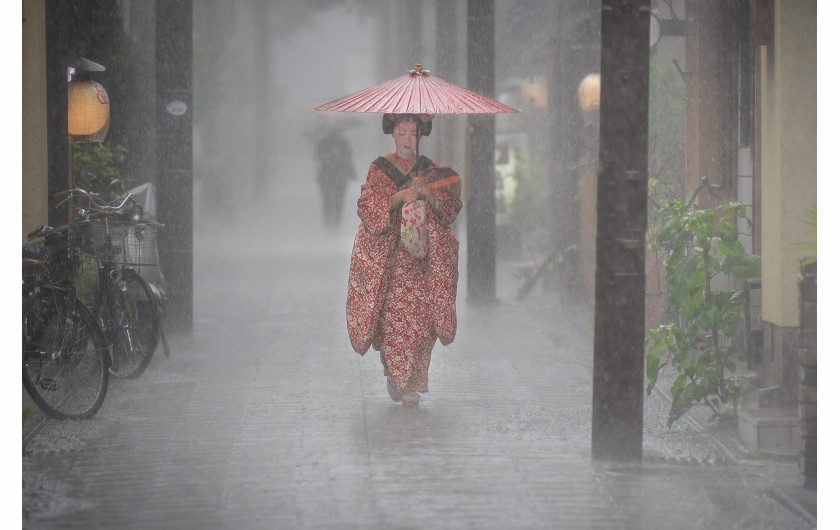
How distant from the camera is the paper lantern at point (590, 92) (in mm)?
12578

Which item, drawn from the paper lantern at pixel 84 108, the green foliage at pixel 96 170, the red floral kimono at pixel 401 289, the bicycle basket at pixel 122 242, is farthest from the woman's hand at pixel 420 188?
the paper lantern at pixel 84 108

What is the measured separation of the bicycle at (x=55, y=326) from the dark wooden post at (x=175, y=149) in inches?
121

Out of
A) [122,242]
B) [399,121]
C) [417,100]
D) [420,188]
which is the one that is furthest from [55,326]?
[417,100]

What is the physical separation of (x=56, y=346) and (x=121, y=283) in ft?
5.27

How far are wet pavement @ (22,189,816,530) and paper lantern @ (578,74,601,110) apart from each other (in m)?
2.87

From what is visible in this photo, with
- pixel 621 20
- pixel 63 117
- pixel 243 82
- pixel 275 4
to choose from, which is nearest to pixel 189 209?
pixel 63 117

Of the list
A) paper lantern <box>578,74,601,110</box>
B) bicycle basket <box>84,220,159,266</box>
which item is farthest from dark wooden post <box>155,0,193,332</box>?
paper lantern <box>578,74,601,110</box>

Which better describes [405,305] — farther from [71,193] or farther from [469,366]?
[71,193]

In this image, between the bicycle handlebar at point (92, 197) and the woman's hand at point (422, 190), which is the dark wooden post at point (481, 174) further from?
the woman's hand at point (422, 190)

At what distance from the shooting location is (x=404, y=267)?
838cm

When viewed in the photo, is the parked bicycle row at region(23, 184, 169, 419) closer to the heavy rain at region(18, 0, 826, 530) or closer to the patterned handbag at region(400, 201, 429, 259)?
the heavy rain at region(18, 0, 826, 530)

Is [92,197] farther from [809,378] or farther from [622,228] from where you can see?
[809,378]

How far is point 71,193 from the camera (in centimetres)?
870

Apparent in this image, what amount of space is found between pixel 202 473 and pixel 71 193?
9.71 feet
